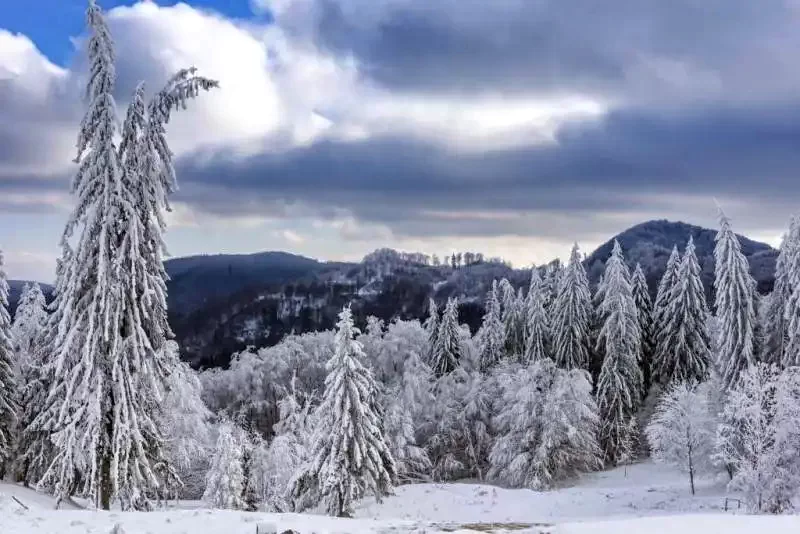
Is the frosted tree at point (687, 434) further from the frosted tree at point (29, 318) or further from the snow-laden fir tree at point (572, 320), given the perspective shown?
the frosted tree at point (29, 318)

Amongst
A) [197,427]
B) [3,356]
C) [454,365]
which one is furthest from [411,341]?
[3,356]

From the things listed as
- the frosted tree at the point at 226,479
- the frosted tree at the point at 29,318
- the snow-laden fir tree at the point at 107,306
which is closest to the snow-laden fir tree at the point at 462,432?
the frosted tree at the point at 226,479

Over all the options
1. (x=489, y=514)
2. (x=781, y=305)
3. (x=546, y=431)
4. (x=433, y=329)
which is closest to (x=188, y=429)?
(x=489, y=514)

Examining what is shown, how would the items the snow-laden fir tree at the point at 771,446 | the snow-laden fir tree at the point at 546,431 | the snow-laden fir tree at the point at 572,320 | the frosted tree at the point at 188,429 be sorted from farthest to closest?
the snow-laden fir tree at the point at 572,320, the snow-laden fir tree at the point at 546,431, the frosted tree at the point at 188,429, the snow-laden fir tree at the point at 771,446

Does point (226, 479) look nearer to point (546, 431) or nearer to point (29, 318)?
point (29, 318)

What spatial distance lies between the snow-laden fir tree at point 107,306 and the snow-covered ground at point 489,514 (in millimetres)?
1901

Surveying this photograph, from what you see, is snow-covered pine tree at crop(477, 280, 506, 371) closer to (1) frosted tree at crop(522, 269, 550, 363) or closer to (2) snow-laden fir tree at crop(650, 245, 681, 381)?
(1) frosted tree at crop(522, 269, 550, 363)

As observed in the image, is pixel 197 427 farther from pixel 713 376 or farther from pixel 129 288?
pixel 713 376

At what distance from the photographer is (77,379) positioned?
711 inches

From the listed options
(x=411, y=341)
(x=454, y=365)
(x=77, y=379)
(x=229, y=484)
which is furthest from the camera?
(x=411, y=341)

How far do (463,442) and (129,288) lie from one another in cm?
4505

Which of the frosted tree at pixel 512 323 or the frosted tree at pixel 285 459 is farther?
the frosted tree at pixel 512 323

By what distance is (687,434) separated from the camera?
42.5m

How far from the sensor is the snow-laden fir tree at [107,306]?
17.5m
